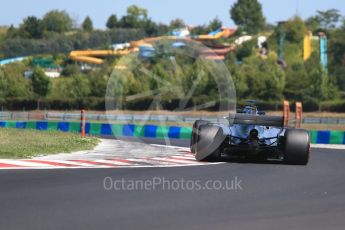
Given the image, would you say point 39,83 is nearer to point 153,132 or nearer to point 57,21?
point 153,132

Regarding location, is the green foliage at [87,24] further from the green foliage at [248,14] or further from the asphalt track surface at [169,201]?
the asphalt track surface at [169,201]

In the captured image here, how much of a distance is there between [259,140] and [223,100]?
10.5ft

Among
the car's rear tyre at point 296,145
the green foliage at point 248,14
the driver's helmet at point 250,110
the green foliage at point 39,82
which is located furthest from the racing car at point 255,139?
the green foliage at point 248,14

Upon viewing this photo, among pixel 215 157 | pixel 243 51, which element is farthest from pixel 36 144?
pixel 243 51

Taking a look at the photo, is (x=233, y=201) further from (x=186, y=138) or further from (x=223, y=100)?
(x=186, y=138)

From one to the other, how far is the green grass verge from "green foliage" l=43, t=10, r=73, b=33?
157m

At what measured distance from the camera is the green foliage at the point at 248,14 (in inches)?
7023

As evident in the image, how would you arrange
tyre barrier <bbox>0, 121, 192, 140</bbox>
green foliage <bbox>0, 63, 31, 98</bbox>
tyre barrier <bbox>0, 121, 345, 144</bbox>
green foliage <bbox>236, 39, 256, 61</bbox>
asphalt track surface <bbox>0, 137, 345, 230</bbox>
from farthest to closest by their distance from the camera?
1. green foliage <bbox>236, 39, 256, 61</bbox>
2. green foliage <bbox>0, 63, 31, 98</bbox>
3. tyre barrier <bbox>0, 121, 192, 140</bbox>
4. tyre barrier <bbox>0, 121, 345, 144</bbox>
5. asphalt track surface <bbox>0, 137, 345, 230</bbox>

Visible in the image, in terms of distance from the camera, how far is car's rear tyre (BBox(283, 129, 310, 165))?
16.1m

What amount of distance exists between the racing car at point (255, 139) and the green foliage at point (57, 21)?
162 m

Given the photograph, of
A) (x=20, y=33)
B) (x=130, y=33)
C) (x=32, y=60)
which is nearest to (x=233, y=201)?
(x=32, y=60)

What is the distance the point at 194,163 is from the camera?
652 inches

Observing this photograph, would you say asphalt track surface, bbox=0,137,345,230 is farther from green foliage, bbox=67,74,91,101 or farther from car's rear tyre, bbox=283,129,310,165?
green foliage, bbox=67,74,91,101

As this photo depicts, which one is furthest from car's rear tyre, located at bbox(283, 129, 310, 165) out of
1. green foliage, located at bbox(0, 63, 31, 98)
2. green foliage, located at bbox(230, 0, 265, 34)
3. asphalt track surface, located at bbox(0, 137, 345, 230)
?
green foliage, located at bbox(230, 0, 265, 34)
